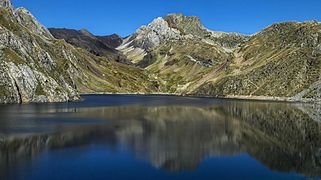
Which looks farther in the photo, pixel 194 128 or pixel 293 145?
pixel 194 128

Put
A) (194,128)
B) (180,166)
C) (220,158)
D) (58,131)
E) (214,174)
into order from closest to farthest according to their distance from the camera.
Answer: (214,174) < (180,166) < (220,158) < (58,131) < (194,128)

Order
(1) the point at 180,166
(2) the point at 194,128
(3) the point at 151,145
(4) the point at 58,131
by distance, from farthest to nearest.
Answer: (2) the point at 194,128, (4) the point at 58,131, (3) the point at 151,145, (1) the point at 180,166

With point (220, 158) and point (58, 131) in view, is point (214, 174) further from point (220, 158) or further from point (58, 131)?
point (58, 131)

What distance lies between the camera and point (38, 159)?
196 ft

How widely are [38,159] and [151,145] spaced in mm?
23560

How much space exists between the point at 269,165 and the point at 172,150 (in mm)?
18334

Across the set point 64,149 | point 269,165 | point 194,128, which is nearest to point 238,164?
point 269,165

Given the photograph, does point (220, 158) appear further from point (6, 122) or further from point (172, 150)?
point (6, 122)

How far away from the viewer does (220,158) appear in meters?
66.5

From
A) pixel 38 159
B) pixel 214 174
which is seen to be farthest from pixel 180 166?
pixel 38 159

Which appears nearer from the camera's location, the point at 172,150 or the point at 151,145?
the point at 172,150

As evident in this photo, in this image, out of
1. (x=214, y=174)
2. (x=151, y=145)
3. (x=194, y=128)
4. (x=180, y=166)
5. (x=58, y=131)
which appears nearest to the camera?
(x=214, y=174)

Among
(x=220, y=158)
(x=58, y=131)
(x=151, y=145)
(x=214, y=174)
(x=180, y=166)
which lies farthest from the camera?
(x=58, y=131)

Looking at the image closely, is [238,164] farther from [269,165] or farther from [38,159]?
[38,159]
